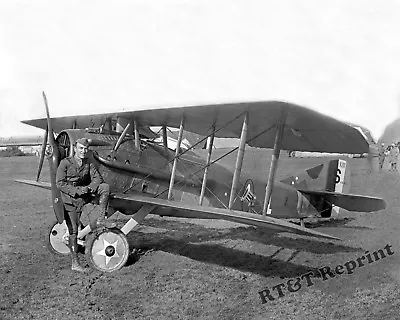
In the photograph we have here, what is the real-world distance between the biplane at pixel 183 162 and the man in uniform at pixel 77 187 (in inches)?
5.0

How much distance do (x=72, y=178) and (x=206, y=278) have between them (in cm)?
221

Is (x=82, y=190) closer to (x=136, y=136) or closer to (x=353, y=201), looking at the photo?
(x=136, y=136)

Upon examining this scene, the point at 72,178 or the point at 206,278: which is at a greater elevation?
the point at 72,178

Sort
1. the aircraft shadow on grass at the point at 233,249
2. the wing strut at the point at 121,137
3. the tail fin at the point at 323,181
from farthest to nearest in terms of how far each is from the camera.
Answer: the tail fin at the point at 323,181 → the wing strut at the point at 121,137 → the aircraft shadow on grass at the point at 233,249

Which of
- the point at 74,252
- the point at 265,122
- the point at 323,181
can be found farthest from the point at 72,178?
the point at 323,181

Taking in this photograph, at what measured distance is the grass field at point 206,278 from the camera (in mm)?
4723

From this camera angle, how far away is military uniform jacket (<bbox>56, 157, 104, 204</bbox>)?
18.7ft

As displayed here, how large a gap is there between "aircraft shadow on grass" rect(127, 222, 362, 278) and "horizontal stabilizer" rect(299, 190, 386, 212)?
127 cm

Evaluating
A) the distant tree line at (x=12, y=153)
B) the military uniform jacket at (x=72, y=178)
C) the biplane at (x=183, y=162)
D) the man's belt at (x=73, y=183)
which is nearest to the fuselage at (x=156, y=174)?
the biplane at (x=183, y=162)

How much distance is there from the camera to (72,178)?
5723 millimetres

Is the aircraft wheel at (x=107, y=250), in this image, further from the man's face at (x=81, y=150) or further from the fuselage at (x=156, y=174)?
the man's face at (x=81, y=150)

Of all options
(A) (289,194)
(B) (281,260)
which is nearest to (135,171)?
(B) (281,260)

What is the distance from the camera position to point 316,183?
32.0 feet

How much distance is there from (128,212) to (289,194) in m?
3.75
